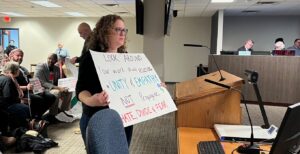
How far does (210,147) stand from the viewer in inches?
53.7

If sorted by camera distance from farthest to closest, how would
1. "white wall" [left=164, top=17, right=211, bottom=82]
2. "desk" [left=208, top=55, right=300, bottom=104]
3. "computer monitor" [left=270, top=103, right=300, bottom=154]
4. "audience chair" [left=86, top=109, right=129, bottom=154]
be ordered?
1. "white wall" [left=164, top=17, right=211, bottom=82]
2. "desk" [left=208, top=55, right=300, bottom=104]
3. "computer monitor" [left=270, top=103, right=300, bottom=154]
4. "audience chair" [left=86, top=109, right=129, bottom=154]

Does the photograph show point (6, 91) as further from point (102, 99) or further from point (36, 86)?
point (102, 99)

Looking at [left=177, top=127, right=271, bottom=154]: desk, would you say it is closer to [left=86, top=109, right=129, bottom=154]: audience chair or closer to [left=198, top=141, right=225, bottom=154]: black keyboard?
[left=198, top=141, right=225, bottom=154]: black keyboard

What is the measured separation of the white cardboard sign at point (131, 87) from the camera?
1419mm

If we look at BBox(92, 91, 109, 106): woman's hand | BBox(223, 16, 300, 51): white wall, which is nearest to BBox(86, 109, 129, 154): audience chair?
BBox(92, 91, 109, 106): woman's hand

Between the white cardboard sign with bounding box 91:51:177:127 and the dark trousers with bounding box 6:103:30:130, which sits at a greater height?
the white cardboard sign with bounding box 91:51:177:127

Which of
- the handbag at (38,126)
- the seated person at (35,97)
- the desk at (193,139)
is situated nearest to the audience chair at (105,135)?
the desk at (193,139)

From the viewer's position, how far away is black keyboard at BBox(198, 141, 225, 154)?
131 cm

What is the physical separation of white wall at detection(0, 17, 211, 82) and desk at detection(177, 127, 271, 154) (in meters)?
8.62

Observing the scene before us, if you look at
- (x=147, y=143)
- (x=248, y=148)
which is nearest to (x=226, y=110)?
(x=248, y=148)

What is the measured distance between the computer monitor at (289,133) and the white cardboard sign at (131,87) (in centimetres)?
77

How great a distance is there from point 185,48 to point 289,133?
9577mm

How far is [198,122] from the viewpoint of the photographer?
1.75m

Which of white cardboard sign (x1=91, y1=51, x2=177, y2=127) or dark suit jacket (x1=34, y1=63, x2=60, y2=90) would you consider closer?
white cardboard sign (x1=91, y1=51, x2=177, y2=127)
